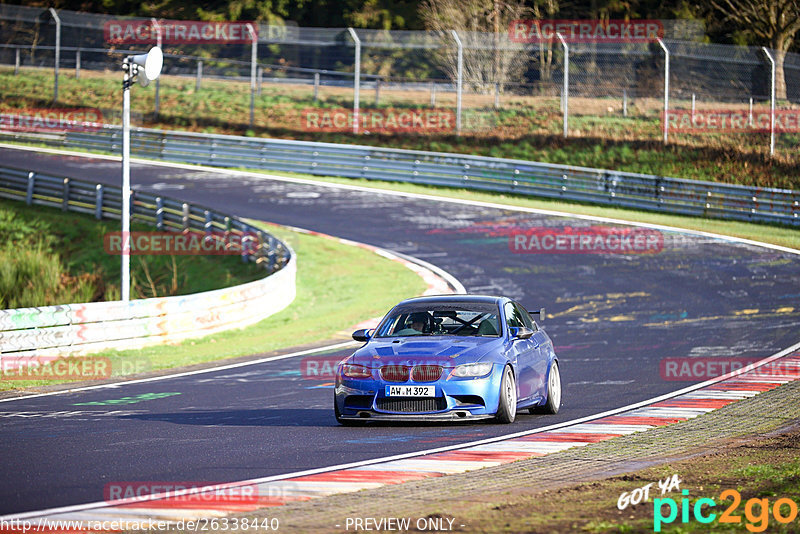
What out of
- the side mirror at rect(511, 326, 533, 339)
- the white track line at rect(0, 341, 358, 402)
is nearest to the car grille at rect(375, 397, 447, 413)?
the side mirror at rect(511, 326, 533, 339)

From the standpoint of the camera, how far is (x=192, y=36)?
58.0 m

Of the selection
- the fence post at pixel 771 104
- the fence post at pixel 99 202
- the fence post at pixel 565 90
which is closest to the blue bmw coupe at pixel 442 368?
the fence post at pixel 99 202

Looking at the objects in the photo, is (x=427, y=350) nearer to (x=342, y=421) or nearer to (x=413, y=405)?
(x=413, y=405)

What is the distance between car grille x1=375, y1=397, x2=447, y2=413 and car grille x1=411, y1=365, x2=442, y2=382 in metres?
0.20

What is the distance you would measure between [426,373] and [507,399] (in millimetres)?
944

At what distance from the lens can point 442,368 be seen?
10719 mm

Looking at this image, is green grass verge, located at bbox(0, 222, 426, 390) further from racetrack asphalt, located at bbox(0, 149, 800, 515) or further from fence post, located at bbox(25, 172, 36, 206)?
fence post, located at bbox(25, 172, 36, 206)

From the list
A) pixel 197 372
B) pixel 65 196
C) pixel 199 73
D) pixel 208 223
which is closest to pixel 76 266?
pixel 208 223

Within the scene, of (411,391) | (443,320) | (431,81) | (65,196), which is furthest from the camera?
(431,81)

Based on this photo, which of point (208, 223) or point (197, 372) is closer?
point (197, 372)

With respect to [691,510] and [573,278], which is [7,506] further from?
[573,278]

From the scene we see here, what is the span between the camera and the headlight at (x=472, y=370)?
35.1 ft

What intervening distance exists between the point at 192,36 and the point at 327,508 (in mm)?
53724

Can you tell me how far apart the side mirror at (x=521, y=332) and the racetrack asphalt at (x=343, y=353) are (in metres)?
0.92
